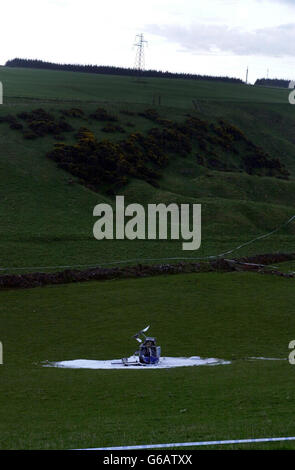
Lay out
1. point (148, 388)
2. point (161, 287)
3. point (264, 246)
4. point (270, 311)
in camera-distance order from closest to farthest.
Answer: point (148, 388)
point (270, 311)
point (161, 287)
point (264, 246)

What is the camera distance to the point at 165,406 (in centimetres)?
2531

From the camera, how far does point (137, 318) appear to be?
158 feet

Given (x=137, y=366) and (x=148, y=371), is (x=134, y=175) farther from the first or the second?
(x=148, y=371)

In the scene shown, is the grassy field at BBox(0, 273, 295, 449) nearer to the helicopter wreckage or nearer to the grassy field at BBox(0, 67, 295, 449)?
the grassy field at BBox(0, 67, 295, 449)

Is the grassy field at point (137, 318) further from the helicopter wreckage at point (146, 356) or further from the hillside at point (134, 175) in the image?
the helicopter wreckage at point (146, 356)

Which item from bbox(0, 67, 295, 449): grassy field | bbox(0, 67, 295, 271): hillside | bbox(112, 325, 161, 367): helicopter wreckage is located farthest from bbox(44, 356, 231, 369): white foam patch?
bbox(0, 67, 295, 271): hillside

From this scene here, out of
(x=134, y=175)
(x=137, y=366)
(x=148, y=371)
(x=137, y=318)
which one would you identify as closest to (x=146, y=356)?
(x=137, y=366)

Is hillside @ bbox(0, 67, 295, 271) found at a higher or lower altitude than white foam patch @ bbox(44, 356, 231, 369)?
higher

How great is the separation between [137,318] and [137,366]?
11909 mm

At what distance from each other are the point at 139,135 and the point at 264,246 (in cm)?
5117

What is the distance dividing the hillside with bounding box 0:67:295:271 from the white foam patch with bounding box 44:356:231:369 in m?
27.9

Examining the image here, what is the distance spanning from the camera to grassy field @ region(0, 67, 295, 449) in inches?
877
